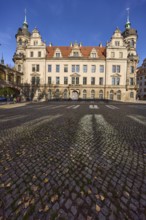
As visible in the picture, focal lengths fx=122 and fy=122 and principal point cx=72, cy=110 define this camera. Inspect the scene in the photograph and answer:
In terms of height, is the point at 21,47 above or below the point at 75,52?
above

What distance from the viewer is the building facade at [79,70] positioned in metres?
36.6

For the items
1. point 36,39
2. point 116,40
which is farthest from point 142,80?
point 36,39

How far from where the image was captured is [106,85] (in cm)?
3722

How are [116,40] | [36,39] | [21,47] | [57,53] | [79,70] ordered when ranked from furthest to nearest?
[21,47]
[57,53]
[79,70]
[36,39]
[116,40]

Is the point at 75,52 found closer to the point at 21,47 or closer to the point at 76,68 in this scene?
the point at 76,68

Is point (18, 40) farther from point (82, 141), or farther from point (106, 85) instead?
point (82, 141)

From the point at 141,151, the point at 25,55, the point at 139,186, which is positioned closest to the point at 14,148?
the point at 139,186

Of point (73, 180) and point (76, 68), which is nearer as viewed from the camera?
point (73, 180)

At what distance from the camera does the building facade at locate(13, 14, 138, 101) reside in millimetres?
36594

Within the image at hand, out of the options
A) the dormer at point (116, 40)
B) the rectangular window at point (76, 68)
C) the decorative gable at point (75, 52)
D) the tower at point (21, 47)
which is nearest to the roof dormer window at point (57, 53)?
the decorative gable at point (75, 52)

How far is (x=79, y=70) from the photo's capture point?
37.4 meters

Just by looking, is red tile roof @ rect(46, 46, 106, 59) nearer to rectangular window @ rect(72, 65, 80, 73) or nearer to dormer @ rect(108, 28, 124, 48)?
dormer @ rect(108, 28, 124, 48)

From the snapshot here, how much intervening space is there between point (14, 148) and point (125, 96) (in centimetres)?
3825

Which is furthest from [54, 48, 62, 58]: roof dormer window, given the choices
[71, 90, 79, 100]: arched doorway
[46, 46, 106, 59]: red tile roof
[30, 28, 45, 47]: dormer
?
[71, 90, 79, 100]: arched doorway
